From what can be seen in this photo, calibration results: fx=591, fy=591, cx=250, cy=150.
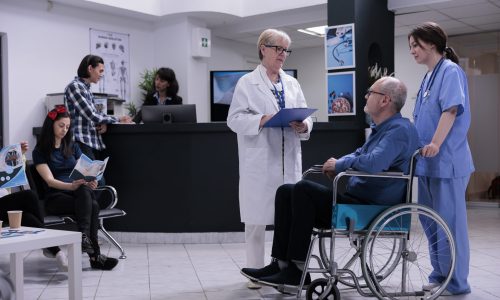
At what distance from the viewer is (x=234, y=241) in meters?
5.00

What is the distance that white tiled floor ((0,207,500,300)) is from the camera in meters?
3.26

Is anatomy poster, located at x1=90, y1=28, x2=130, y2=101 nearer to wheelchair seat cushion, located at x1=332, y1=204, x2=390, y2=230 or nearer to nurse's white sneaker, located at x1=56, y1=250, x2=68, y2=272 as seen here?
nurse's white sneaker, located at x1=56, y1=250, x2=68, y2=272

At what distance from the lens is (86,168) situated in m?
3.96

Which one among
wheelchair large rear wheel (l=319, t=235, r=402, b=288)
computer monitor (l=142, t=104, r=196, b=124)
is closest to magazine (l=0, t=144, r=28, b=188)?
computer monitor (l=142, t=104, r=196, b=124)

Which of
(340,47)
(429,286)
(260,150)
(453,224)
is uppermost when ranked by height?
(340,47)

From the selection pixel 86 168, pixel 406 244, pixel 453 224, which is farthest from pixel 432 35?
pixel 86 168

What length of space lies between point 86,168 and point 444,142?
7.52 feet

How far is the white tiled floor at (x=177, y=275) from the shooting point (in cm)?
326

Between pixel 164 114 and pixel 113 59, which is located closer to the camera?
pixel 164 114

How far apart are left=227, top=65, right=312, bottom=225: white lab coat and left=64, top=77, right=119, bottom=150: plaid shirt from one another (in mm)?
1698

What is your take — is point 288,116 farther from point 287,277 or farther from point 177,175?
point 177,175

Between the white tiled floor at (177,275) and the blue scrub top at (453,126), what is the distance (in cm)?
69

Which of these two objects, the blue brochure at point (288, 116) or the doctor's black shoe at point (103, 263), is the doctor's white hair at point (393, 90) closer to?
the blue brochure at point (288, 116)

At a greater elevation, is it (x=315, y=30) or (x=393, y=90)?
(x=315, y=30)
